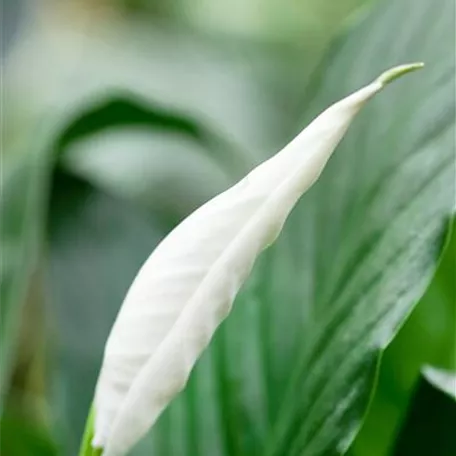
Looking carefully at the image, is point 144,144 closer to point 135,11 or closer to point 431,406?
point 431,406

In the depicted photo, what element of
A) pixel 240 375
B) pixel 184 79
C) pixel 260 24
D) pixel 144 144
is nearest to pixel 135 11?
pixel 260 24

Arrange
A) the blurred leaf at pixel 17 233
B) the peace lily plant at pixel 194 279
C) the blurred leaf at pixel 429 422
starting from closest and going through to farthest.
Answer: the peace lily plant at pixel 194 279 → the blurred leaf at pixel 429 422 → the blurred leaf at pixel 17 233

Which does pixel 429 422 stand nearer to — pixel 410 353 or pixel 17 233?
pixel 410 353

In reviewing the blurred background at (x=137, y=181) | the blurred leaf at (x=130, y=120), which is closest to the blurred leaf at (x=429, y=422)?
the blurred background at (x=137, y=181)

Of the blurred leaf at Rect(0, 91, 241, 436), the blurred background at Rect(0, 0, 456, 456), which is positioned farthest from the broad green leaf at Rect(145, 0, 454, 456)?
the blurred leaf at Rect(0, 91, 241, 436)

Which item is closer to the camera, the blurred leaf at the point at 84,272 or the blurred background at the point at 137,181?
the blurred background at the point at 137,181

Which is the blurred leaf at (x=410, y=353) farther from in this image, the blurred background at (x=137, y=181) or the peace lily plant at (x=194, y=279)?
the peace lily plant at (x=194, y=279)

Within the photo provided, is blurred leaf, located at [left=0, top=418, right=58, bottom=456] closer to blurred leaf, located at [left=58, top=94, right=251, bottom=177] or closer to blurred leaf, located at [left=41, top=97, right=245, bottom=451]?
blurred leaf, located at [left=41, top=97, right=245, bottom=451]
